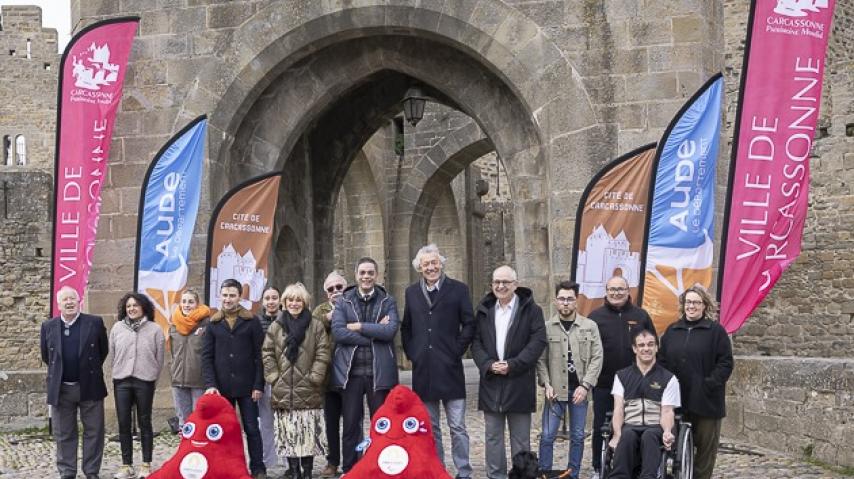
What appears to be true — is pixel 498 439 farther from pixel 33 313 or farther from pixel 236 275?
pixel 33 313

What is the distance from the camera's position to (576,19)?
10.8m

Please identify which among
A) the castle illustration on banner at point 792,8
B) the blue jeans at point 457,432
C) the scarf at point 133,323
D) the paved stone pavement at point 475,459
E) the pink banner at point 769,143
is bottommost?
→ the paved stone pavement at point 475,459

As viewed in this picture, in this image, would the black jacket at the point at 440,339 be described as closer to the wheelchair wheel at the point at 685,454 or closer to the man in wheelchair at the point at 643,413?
the man in wheelchair at the point at 643,413

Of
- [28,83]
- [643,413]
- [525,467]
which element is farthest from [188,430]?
[28,83]

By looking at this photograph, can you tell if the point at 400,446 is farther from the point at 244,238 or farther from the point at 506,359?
the point at 244,238

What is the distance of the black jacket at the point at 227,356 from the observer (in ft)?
26.5

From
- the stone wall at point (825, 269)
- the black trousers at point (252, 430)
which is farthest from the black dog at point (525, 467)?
the stone wall at point (825, 269)

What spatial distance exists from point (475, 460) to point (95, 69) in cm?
504

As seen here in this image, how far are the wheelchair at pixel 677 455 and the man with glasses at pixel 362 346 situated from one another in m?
1.65

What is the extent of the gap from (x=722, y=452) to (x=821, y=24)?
3.36 m

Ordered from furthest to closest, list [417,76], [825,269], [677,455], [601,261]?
1. [825,269]
2. [417,76]
3. [601,261]
4. [677,455]

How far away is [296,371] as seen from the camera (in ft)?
26.0

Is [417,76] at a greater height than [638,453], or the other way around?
[417,76]

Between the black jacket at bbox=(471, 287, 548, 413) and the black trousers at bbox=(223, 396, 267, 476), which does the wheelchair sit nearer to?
the black jacket at bbox=(471, 287, 548, 413)
